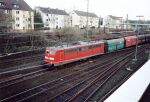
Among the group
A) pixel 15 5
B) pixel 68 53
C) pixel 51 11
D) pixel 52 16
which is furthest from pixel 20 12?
pixel 68 53

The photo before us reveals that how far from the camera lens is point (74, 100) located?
14.0m

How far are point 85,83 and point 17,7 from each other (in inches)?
1774

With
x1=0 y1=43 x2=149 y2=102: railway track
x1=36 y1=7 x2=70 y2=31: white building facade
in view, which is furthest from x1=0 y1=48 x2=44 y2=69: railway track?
x1=36 y1=7 x2=70 y2=31: white building facade

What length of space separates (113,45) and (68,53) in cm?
1406

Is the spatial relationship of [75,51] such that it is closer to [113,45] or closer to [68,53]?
[68,53]

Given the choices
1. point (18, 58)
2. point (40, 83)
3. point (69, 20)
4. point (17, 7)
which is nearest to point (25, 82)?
point (40, 83)

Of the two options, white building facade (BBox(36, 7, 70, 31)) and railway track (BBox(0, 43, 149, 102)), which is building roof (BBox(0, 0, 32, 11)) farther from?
railway track (BBox(0, 43, 149, 102))

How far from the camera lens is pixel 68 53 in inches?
898

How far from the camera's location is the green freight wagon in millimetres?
32394

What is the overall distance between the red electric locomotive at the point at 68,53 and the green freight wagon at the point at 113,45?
4.32 meters

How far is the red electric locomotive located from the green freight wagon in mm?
4323

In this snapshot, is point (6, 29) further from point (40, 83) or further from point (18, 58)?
point (40, 83)

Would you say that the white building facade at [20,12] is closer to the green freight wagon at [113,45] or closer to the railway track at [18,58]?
the railway track at [18,58]

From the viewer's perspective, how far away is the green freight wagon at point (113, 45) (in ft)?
106
